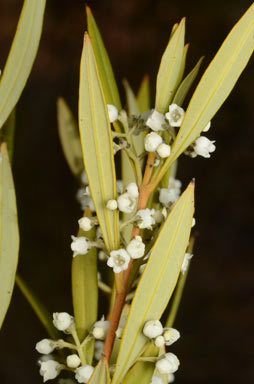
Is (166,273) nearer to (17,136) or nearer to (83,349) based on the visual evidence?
(83,349)

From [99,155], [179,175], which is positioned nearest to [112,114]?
[99,155]

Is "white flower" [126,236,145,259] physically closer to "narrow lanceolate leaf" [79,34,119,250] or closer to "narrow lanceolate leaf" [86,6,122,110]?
"narrow lanceolate leaf" [79,34,119,250]

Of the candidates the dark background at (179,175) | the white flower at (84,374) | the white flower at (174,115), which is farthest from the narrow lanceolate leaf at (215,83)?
the dark background at (179,175)

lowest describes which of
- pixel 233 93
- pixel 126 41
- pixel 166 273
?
pixel 166 273

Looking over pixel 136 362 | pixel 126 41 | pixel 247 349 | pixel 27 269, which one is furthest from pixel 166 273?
pixel 126 41

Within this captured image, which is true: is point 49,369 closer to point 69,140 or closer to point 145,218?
point 145,218

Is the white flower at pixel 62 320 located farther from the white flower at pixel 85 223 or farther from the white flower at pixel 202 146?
the white flower at pixel 202 146
